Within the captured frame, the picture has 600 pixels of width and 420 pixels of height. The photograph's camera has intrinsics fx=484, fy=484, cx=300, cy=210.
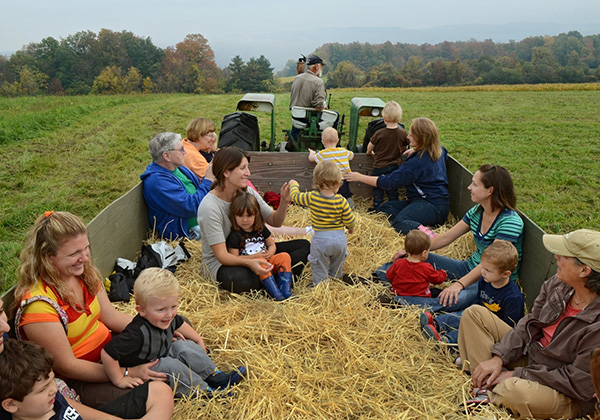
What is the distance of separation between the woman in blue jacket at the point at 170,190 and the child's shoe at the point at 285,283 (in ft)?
3.84

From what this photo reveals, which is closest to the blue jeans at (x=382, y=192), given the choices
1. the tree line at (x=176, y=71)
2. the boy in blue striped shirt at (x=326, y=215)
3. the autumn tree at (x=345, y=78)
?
the boy in blue striped shirt at (x=326, y=215)

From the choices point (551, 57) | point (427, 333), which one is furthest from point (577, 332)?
point (551, 57)

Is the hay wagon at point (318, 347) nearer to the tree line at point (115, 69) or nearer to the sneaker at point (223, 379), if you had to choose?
the sneaker at point (223, 379)

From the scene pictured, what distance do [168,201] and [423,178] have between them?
2.68 m

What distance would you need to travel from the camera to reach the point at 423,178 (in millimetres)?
5250

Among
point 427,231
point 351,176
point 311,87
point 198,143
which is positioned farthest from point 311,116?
point 427,231

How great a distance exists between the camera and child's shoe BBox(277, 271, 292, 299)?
12.9ft

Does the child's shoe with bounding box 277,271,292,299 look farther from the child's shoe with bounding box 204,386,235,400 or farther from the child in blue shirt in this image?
the child's shoe with bounding box 204,386,235,400

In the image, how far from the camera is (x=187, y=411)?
2633mm

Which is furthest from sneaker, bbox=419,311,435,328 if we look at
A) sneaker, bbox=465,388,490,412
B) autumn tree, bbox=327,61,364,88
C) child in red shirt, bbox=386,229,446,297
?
autumn tree, bbox=327,61,364,88

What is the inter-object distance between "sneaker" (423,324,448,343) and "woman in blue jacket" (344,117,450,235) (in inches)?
70.8

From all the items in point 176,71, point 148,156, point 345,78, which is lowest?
point 148,156

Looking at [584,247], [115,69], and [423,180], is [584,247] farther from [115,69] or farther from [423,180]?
[115,69]

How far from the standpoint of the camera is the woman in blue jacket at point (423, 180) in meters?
5.14
